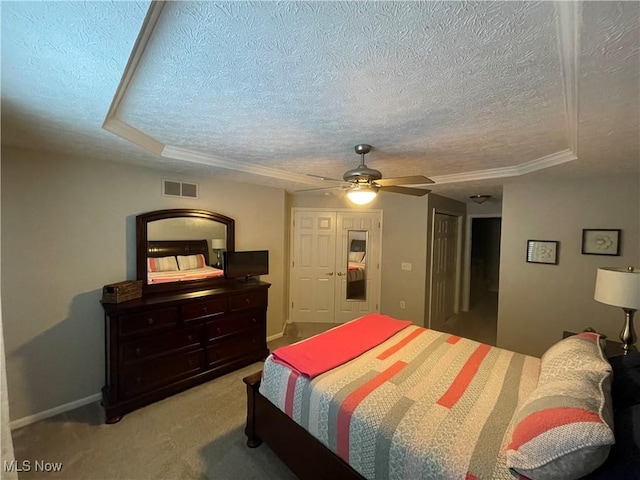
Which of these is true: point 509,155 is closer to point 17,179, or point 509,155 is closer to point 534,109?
point 534,109

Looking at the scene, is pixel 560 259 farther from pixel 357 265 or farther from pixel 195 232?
pixel 195 232

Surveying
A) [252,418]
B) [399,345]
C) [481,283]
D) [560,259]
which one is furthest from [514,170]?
[481,283]

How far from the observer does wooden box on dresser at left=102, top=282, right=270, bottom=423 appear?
94.4 inches

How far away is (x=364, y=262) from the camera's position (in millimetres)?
4879

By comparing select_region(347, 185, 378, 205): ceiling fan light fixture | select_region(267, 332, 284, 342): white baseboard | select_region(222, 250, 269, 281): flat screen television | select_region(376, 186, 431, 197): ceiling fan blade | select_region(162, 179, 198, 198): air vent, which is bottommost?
select_region(267, 332, 284, 342): white baseboard

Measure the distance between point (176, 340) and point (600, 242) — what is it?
4492 millimetres

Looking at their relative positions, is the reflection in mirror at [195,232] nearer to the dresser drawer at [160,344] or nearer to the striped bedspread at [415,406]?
the dresser drawer at [160,344]

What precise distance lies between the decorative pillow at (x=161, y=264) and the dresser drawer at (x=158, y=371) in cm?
90

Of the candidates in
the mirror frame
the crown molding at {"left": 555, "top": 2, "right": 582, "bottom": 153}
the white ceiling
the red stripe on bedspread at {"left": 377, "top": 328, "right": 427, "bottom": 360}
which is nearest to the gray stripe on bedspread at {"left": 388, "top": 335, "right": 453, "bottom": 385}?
the red stripe on bedspread at {"left": 377, "top": 328, "right": 427, "bottom": 360}

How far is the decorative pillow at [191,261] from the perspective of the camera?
10.4 feet

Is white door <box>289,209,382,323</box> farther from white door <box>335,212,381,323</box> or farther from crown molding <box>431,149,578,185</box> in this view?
crown molding <box>431,149,578,185</box>

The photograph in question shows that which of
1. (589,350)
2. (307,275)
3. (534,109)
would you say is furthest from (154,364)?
(534,109)

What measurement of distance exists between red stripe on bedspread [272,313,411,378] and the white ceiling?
1596mm

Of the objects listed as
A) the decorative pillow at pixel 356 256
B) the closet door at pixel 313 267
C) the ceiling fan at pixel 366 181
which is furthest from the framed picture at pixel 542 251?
the closet door at pixel 313 267
